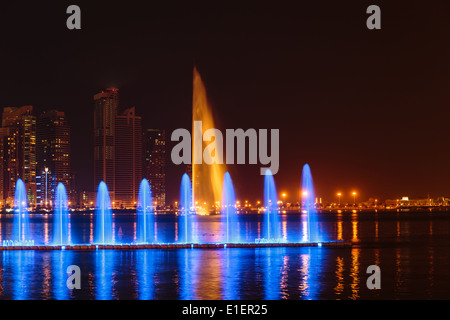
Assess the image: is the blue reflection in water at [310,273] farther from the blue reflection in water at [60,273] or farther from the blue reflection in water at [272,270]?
the blue reflection in water at [60,273]

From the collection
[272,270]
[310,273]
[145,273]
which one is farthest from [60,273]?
[310,273]

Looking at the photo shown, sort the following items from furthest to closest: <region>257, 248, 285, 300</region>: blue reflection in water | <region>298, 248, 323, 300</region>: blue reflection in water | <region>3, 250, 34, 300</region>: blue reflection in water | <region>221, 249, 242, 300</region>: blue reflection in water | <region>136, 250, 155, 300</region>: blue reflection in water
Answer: <region>3, 250, 34, 300</region>: blue reflection in water < <region>298, 248, 323, 300</region>: blue reflection in water < <region>136, 250, 155, 300</region>: blue reflection in water < <region>257, 248, 285, 300</region>: blue reflection in water < <region>221, 249, 242, 300</region>: blue reflection in water

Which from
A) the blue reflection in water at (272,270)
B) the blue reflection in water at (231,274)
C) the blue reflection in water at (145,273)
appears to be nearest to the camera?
the blue reflection in water at (231,274)

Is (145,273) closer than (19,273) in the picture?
Yes

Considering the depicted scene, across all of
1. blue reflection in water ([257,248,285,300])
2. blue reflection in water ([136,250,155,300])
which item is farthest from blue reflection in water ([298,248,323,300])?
blue reflection in water ([136,250,155,300])

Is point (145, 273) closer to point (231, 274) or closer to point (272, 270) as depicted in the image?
point (231, 274)

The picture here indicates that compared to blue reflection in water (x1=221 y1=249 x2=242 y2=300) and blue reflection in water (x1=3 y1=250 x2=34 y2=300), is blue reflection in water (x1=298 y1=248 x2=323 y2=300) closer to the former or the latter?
blue reflection in water (x1=221 y1=249 x2=242 y2=300)

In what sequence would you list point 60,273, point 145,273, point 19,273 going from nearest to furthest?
point 60,273
point 145,273
point 19,273

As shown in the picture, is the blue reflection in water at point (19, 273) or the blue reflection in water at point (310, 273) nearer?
the blue reflection in water at point (310, 273)

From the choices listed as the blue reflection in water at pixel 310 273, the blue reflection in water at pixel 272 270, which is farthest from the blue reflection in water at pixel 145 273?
the blue reflection in water at pixel 310 273
